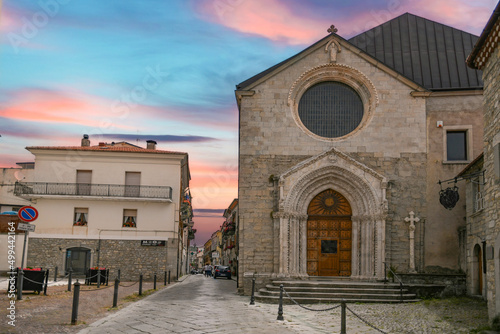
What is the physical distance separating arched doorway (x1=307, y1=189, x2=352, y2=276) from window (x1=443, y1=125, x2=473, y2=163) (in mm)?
4469

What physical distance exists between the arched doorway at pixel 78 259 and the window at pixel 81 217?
140 centimetres

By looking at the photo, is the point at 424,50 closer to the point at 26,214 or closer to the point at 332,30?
the point at 332,30

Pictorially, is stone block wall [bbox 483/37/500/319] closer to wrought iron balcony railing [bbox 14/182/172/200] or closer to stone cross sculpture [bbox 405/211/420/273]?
stone cross sculpture [bbox 405/211/420/273]

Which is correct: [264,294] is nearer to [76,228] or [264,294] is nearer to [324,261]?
[324,261]

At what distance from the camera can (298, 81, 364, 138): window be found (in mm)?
21312

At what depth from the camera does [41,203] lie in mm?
30031

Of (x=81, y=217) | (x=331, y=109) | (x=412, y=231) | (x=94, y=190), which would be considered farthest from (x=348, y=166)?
(x=81, y=217)

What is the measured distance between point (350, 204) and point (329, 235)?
1.46 meters

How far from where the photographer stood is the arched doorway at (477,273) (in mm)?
18062

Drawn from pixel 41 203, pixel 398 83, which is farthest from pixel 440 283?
pixel 41 203

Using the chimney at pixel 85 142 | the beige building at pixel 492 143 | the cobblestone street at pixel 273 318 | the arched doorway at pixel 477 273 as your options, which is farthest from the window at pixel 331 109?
the chimney at pixel 85 142

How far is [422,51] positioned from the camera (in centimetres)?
2386

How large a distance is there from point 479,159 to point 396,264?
5122 millimetres

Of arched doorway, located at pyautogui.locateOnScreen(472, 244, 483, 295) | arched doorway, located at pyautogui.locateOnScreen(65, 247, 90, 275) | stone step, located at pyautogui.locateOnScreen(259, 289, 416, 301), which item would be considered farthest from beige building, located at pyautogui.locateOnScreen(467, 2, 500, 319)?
arched doorway, located at pyautogui.locateOnScreen(65, 247, 90, 275)
